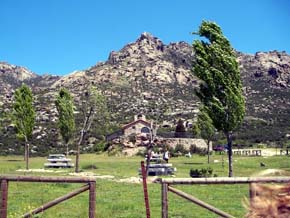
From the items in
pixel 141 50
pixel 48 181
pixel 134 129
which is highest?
pixel 141 50

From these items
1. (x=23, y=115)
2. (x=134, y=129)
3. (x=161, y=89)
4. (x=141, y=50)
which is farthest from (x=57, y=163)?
(x=141, y=50)

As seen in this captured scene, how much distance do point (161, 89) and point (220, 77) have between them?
8927 centimetres

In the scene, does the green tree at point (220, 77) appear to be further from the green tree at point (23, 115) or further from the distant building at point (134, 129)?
the distant building at point (134, 129)

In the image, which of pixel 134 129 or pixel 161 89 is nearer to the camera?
pixel 134 129

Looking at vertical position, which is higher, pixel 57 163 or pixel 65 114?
pixel 65 114

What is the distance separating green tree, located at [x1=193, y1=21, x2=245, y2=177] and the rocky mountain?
28000 mm

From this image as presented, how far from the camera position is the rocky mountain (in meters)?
82.2

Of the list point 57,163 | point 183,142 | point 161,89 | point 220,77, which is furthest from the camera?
point 161,89

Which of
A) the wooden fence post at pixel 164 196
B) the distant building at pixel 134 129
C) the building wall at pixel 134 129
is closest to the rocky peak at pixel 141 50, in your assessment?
the distant building at pixel 134 129

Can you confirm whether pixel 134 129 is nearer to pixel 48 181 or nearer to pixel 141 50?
pixel 48 181

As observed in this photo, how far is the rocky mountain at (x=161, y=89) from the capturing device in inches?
3238

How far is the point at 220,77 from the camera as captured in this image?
3091 cm

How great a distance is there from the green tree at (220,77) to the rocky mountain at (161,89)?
28000 millimetres

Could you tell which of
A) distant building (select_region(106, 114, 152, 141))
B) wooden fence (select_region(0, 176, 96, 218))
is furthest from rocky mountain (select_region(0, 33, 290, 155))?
wooden fence (select_region(0, 176, 96, 218))
